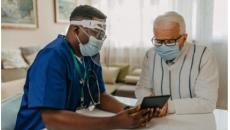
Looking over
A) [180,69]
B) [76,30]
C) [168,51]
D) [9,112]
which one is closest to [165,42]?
[168,51]

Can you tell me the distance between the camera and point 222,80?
3.57 m

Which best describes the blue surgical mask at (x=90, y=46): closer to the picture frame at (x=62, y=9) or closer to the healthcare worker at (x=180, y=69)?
the healthcare worker at (x=180, y=69)

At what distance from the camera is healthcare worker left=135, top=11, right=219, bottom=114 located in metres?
1.30

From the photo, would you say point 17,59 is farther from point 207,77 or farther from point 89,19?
point 207,77

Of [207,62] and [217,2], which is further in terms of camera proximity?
[217,2]

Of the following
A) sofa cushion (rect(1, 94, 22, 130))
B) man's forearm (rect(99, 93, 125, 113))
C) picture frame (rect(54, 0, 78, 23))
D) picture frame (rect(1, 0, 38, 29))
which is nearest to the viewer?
sofa cushion (rect(1, 94, 22, 130))

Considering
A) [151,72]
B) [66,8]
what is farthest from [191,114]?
[66,8]

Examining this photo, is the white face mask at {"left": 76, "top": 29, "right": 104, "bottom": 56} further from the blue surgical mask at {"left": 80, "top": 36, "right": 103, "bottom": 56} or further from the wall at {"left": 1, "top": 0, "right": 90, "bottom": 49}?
the wall at {"left": 1, "top": 0, "right": 90, "bottom": 49}

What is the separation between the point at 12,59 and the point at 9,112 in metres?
2.22

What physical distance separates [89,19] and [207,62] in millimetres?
672

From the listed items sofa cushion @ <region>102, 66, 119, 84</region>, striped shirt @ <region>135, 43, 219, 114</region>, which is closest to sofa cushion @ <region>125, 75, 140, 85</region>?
sofa cushion @ <region>102, 66, 119, 84</region>

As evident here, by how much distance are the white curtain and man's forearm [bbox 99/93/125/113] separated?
2.60m

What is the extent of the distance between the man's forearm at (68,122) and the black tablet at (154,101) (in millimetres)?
193

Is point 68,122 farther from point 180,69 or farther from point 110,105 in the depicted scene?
point 180,69
